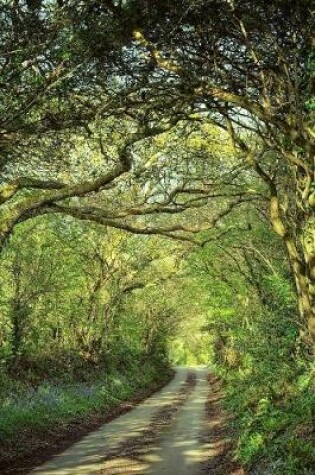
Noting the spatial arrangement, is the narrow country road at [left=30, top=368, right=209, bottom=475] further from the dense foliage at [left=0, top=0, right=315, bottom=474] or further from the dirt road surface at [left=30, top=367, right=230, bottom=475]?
the dense foliage at [left=0, top=0, right=315, bottom=474]

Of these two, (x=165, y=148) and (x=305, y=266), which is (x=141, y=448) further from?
(x=165, y=148)

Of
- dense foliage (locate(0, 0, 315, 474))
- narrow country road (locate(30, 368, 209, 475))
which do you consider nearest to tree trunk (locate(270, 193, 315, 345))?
dense foliage (locate(0, 0, 315, 474))

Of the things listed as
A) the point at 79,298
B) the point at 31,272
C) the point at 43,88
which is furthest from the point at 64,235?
the point at 43,88

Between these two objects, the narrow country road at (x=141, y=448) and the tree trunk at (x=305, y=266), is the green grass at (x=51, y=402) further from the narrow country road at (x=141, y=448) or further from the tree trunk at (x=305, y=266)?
the tree trunk at (x=305, y=266)

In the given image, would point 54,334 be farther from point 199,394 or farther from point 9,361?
point 199,394

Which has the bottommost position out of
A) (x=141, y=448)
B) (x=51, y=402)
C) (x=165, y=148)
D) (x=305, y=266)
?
(x=141, y=448)

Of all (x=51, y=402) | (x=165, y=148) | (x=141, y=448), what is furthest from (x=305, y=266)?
(x=51, y=402)

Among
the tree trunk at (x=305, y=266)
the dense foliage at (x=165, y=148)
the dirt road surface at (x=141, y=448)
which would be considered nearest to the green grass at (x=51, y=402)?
the dense foliage at (x=165, y=148)

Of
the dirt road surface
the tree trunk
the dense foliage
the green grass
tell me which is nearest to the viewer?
the dense foliage

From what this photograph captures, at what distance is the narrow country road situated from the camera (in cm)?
1172

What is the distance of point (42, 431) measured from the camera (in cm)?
1568

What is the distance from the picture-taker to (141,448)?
14406 millimetres

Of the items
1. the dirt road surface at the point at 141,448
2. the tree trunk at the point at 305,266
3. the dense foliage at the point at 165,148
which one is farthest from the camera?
the dirt road surface at the point at 141,448

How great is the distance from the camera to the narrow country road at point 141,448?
1172cm
